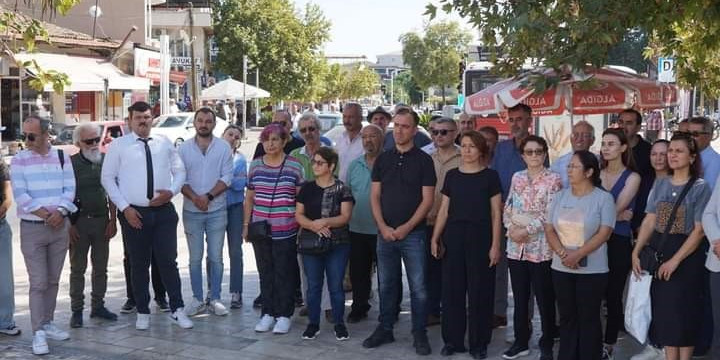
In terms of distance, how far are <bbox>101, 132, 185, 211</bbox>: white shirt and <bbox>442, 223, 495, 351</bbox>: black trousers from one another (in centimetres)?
249

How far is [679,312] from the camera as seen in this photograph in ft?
17.8

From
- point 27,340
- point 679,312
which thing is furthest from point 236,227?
point 679,312

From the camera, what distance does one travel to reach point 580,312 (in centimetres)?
572

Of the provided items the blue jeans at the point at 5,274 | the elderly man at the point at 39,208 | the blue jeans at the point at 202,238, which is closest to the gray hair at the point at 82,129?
the elderly man at the point at 39,208

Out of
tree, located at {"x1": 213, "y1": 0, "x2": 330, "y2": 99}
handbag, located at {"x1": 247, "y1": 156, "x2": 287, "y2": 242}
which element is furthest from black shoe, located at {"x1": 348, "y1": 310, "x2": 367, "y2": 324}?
tree, located at {"x1": 213, "y1": 0, "x2": 330, "y2": 99}

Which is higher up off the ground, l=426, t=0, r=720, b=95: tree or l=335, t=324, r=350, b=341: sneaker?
l=426, t=0, r=720, b=95: tree

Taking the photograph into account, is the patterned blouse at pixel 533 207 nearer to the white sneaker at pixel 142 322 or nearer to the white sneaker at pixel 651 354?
the white sneaker at pixel 651 354

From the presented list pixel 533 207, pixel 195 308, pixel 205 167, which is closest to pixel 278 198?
pixel 205 167

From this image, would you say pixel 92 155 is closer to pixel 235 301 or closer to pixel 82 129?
pixel 82 129

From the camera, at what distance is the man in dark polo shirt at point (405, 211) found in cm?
630

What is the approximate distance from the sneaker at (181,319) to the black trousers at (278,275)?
2.16 ft

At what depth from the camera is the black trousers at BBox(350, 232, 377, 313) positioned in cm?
721

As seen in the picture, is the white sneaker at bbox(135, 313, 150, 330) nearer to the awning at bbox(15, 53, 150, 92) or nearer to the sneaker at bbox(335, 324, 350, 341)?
the sneaker at bbox(335, 324, 350, 341)

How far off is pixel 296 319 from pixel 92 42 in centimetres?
2594
